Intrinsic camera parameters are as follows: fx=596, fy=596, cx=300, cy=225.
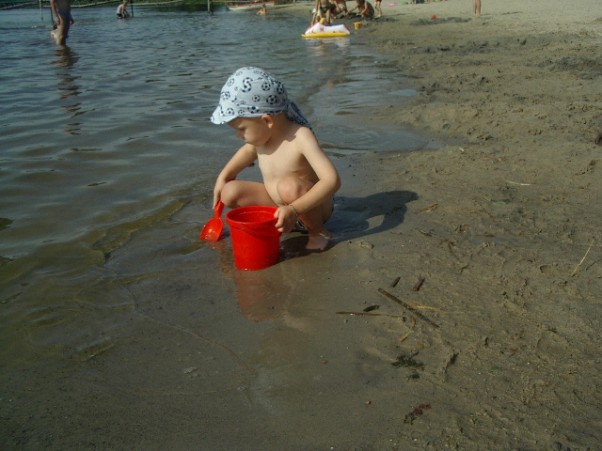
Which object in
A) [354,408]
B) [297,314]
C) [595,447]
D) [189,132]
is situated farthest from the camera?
[189,132]

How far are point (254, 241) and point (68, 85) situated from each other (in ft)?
21.0

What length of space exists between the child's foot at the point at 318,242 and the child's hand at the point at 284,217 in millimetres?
282

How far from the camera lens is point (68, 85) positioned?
8.01 meters

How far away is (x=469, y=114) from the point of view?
16.7 ft

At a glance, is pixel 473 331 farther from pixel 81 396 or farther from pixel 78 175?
pixel 78 175

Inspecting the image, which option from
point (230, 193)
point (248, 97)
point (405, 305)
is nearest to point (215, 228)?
point (230, 193)

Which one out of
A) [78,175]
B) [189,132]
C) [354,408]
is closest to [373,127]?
[189,132]

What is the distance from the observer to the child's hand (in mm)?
2607

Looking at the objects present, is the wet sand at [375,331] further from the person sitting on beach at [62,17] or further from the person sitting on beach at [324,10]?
the person sitting on beach at [324,10]

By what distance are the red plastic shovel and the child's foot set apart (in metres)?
0.48

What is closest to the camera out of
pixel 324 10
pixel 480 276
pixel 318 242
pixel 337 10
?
pixel 480 276

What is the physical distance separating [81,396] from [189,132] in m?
3.80

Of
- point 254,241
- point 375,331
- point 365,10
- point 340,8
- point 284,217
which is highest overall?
point 340,8

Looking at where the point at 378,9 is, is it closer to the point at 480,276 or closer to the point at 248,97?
the point at 248,97
